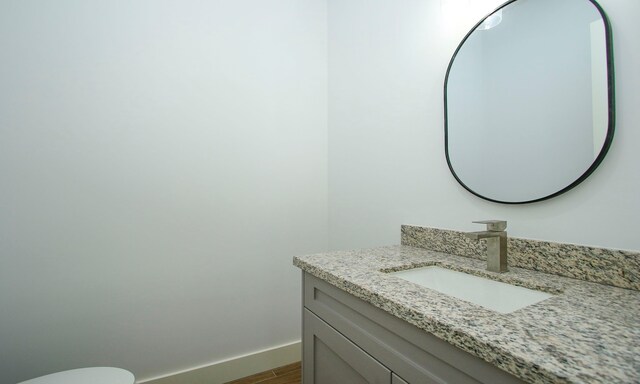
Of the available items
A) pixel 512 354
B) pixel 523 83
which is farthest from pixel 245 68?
pixel 512 354

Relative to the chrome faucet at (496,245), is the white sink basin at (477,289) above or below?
below

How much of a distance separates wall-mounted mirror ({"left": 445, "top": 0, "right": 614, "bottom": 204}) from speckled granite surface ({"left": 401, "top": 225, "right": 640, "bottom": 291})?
0.17 metres

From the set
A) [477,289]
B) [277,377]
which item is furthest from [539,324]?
[277,377]

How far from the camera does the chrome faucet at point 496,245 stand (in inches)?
36.4

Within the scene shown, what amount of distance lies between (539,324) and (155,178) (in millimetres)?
1683

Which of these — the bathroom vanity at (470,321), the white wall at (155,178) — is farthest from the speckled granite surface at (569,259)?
the white wall at (155,178)

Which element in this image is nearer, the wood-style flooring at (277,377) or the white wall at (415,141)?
the white wall at (415,141)

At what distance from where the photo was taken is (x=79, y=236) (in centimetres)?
138

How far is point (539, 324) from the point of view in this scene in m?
0.55

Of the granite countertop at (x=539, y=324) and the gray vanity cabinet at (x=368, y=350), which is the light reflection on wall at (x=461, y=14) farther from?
the gray vanity cabinet at (x=368, y=350)

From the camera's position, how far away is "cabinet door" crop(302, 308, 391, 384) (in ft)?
2.51

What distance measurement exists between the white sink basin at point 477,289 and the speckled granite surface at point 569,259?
15 cm

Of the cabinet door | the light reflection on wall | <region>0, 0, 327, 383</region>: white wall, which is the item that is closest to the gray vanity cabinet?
the cabinet door

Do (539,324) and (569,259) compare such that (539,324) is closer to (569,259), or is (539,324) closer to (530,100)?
(569,259)
